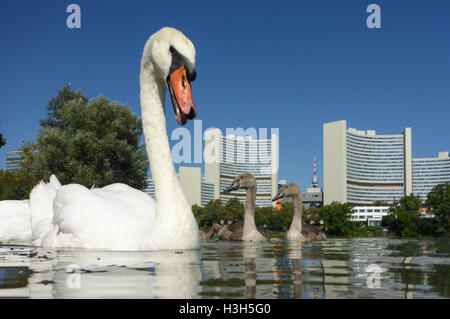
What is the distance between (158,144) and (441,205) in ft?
190

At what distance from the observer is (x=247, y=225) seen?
51.4 feet

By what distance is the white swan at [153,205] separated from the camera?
230 inches

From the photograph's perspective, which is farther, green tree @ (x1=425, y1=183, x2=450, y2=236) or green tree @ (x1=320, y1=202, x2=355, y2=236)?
green tree @ (x1=320, y1=202, x2=355, y2=236)

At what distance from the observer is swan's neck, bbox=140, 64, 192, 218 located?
6.19 m

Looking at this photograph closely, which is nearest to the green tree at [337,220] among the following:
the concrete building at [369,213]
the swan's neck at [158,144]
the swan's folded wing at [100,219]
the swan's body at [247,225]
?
the swan's body at [247,225]

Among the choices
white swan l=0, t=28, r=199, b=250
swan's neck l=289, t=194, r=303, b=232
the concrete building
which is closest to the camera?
white swan l=0, t=28, r=199, b=250

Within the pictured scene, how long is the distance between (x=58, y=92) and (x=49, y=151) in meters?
16.9

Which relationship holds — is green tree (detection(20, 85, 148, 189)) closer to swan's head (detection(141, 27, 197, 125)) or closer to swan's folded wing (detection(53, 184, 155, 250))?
swan's folded wing (detection(53, 184, 155, 250))

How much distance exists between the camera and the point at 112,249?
6.06 m

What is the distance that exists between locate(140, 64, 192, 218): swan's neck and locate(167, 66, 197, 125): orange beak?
108 cm

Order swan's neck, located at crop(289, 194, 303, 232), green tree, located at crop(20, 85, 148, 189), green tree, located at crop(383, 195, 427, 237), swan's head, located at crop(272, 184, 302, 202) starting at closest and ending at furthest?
swan's neck, located at crop(289, 194, 303, 232) → swan's head, located at crop(272, 184, 302, 202) → green tree, located at crop(20, 85, 148, 189) → green tree, located at crop(383, 195, 427, 237)

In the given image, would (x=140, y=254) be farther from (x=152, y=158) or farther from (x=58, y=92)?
(x=58, y=92)

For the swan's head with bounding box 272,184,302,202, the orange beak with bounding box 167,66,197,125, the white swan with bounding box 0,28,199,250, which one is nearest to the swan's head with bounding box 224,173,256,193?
the swan's head with bounding box 272,184,302,202
